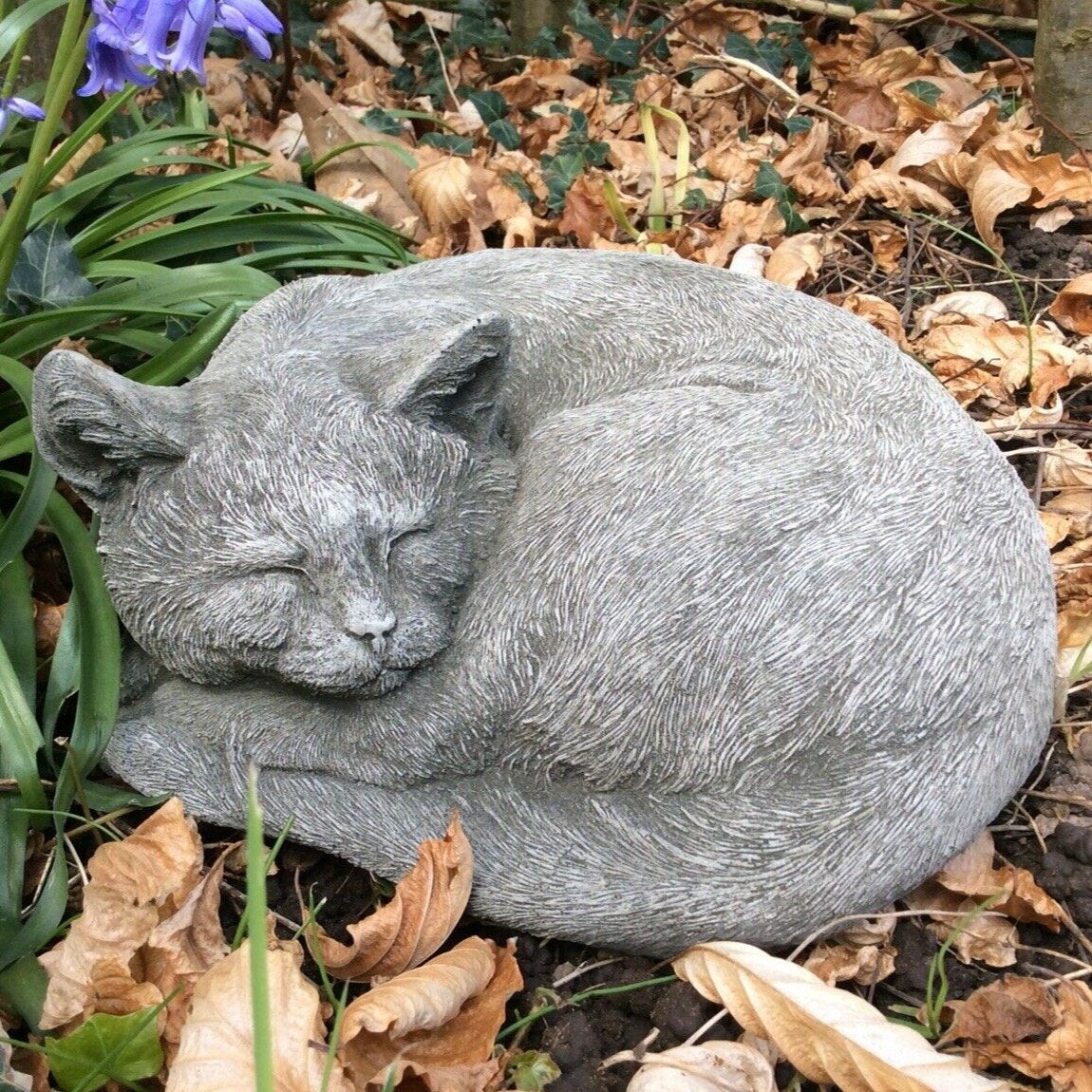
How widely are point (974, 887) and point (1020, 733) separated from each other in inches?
12.2

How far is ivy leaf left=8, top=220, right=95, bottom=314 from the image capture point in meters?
2.51

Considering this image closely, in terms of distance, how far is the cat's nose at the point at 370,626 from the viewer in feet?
5.15

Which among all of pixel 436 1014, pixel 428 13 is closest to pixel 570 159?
pixel 428 13

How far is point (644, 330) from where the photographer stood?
75.7 inches

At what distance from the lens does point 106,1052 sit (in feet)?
5.39

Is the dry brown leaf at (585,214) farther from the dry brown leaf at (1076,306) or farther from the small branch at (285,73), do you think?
the dry brown leaf at (1076,306)

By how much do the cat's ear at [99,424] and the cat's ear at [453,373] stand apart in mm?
303

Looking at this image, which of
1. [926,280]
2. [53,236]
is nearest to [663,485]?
[53,236]

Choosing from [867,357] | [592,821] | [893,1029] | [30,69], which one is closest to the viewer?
[893,1029]

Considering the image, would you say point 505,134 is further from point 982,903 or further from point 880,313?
point 982,903

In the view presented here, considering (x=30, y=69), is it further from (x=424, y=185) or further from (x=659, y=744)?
(x=659, y=744)

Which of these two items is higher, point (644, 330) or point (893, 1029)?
point (644, 330)

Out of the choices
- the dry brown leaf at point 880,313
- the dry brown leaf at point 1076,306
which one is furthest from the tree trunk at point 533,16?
the dry brown leaf at point 1076,306

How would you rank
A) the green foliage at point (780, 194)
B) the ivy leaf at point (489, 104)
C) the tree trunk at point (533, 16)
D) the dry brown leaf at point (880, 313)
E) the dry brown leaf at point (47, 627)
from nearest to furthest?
the dry brown leaf at point (47, 627) < the dry brown leaf at point (880, 313) < the green foliage at point (780, 194) < the ivy leaf at point (489, 104) < the tree trunk at point (533, 16)
